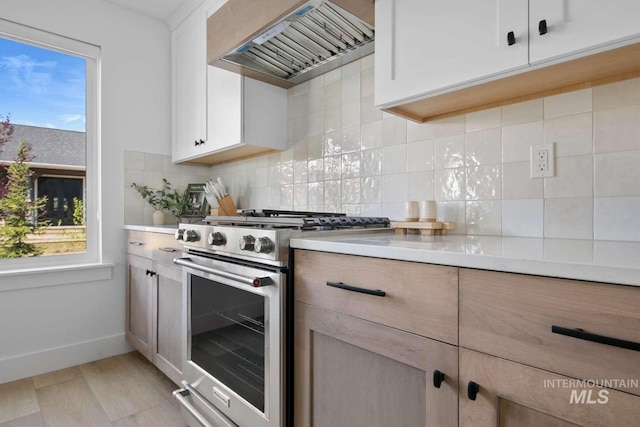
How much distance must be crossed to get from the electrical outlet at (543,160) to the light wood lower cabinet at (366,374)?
0.81m

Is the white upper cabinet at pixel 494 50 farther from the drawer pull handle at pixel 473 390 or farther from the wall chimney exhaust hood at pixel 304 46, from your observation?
the drawer pull handle at pixel 473 390

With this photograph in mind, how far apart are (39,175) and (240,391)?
2.16 meters

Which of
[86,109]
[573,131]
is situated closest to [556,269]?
[573,131]

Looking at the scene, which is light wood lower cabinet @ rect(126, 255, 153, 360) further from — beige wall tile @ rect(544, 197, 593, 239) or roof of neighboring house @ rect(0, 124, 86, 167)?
beige wall tile @ rect(544, 197, 593, 239)

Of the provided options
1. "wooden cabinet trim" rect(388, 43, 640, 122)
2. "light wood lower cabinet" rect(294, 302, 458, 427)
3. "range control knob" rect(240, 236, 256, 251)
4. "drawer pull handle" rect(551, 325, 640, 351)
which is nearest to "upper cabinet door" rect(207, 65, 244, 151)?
"range control knob" rect(240, 236, 256, 251)

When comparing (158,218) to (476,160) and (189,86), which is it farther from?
(476,160)

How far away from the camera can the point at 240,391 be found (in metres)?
1.33

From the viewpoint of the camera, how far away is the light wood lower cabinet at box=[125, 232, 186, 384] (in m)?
1.84

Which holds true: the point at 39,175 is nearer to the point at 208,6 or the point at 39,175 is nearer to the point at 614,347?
the point at 208,6

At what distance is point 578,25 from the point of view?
2.84 feet

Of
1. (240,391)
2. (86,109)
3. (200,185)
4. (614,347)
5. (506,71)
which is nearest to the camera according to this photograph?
(614,347)

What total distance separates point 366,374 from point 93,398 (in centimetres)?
180

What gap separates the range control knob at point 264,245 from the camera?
46.1 inches

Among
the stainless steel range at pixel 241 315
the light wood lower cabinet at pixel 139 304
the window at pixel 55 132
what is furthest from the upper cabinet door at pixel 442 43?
the window at pixel 55 132
